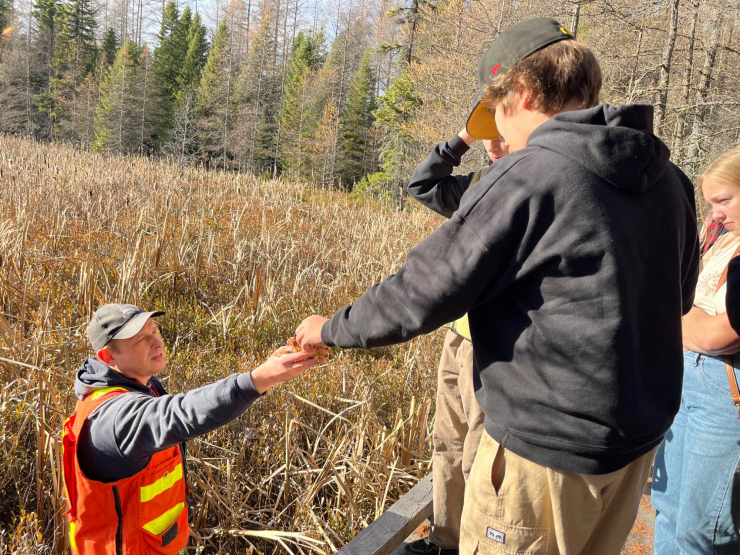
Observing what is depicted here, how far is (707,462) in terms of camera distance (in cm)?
168

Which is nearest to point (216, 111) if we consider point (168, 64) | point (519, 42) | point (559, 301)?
point (168, 64)

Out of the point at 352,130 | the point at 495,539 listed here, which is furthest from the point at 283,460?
the point at 352,130

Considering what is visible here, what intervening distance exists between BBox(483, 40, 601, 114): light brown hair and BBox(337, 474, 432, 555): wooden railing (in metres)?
1.83

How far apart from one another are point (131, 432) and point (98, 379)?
10.5 inches

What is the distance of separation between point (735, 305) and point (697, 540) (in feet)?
2.75

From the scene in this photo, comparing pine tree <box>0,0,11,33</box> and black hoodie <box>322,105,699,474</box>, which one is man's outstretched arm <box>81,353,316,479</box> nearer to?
black hoodie <box>322,105,699,474</box>

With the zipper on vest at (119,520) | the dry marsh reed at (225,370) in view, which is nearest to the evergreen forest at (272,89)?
the dry marsh reed at (225,370)

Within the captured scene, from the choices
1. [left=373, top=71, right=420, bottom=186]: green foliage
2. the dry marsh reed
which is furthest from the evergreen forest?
the dry marsh reed

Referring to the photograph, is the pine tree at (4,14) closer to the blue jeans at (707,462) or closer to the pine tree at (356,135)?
the pine tree at (356,135)

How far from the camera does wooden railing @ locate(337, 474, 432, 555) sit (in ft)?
6.91

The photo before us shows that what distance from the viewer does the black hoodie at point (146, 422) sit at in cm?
137

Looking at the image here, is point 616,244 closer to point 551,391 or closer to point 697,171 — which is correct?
point 551,391

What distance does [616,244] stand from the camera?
1.03 meters

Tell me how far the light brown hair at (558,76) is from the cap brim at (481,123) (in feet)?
2.49
